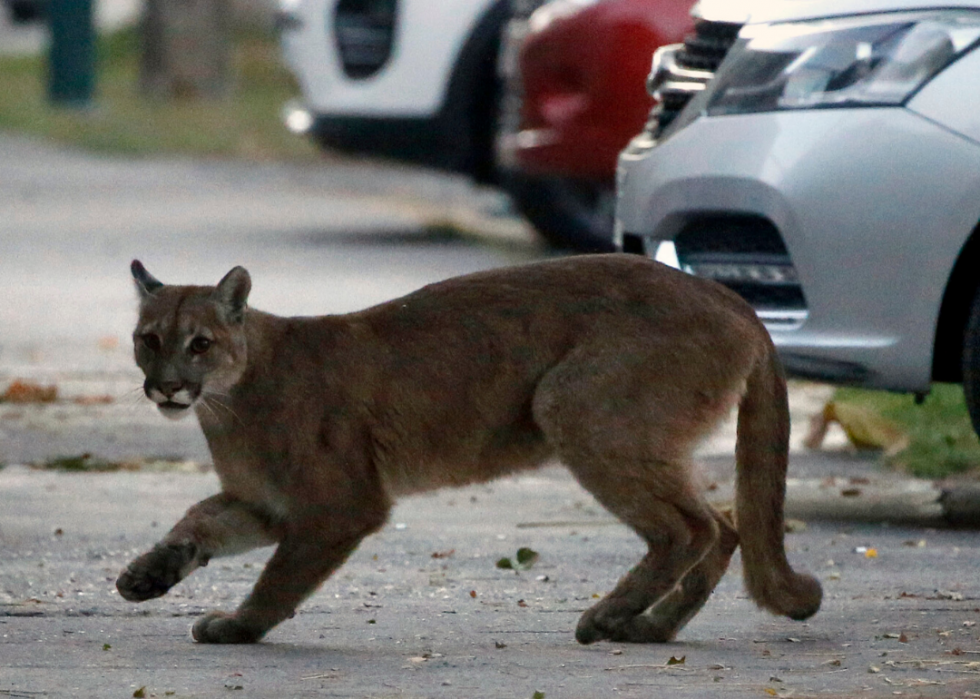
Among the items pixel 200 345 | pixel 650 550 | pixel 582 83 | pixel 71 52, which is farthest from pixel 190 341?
pixel 71 52

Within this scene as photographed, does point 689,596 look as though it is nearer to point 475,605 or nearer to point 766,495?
point 766,495

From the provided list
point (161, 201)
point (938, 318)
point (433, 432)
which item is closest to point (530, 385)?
point (433, 432)

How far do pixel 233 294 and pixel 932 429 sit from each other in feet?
10.6

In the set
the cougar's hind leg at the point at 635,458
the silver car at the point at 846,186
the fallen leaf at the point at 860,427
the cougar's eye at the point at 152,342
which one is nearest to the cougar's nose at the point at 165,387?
the cougar's eye at the point at 152,342

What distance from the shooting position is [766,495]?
4734mm

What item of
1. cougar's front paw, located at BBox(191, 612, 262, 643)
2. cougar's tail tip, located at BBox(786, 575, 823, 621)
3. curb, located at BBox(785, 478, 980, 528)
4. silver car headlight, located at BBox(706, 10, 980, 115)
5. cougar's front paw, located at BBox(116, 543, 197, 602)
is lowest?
curb, located at BBox(785, 478, 980, 528)

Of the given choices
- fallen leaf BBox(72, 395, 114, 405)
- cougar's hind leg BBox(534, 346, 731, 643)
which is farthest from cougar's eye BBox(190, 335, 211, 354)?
fallen leaf BBox(72, 395, 114, 405)

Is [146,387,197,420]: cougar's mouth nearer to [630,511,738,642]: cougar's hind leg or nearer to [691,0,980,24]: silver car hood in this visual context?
[630,511,738,642]: cougar's hind leg

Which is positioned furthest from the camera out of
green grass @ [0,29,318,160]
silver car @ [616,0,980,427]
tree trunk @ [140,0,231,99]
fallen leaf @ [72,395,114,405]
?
tree trunk @ [140,0,231,99]

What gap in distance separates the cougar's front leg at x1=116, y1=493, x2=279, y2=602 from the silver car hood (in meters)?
2.46

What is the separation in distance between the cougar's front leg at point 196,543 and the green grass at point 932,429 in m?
2.72

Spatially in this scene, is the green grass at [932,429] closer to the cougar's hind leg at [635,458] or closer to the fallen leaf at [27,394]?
the cougar's hind leg at [635,458]

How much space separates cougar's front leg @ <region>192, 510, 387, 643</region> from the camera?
A: 462 centimetres

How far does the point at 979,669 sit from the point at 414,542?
2.00 meters
